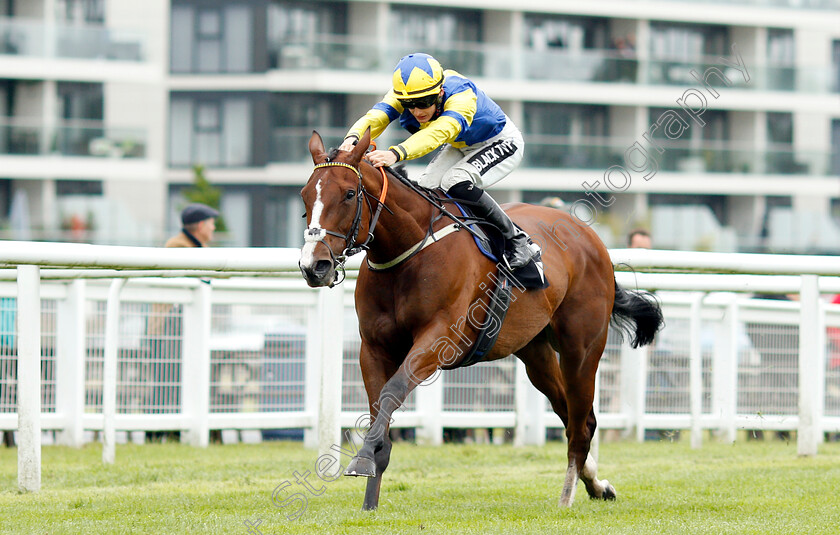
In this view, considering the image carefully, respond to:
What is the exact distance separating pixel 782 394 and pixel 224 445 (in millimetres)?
4485

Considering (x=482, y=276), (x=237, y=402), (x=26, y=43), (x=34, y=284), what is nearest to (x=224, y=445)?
(x=237, y=402)

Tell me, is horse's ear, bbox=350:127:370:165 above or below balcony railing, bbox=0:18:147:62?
below

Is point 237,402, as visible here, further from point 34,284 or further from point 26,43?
point 26,43

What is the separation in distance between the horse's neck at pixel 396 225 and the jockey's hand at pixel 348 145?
0.20 m

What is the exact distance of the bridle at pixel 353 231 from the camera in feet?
15.0

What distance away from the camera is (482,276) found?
546 cm

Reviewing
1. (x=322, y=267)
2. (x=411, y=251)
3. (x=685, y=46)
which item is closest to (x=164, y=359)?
(x=411, y=251)

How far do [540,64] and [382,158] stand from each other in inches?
1151

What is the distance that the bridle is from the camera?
4586 millimetres

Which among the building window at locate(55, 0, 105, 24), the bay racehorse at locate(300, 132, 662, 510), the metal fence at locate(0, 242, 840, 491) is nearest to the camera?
the bay racehorse at locate(300, 132, 662, 510)

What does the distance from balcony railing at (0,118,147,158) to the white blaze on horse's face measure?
27.1m

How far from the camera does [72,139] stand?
1190 inches

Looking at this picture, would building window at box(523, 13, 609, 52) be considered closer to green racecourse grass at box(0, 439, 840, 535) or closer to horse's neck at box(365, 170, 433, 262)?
green racecourse grass at box(0, 439, 840, 535)

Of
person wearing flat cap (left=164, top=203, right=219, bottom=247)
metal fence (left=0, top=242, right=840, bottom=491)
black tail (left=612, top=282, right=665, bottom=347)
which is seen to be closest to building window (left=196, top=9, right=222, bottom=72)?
person wearing flat cap (left=164, top=203, right=219, bottom=247)
